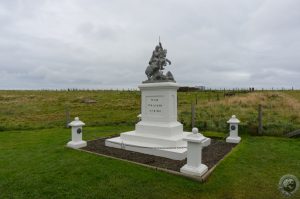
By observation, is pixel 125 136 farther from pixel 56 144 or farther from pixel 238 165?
pixel 238 165

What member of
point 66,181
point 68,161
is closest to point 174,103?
point 68,161

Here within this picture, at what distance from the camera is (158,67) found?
7.95 metres

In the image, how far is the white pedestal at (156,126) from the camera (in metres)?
7.12

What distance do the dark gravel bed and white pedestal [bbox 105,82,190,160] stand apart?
Answer: 1.01 feet

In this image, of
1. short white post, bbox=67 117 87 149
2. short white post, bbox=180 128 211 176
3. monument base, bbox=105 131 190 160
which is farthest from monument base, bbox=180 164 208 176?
short white post, bbox=67 117 87 149

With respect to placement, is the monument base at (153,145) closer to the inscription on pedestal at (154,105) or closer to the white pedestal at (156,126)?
the white pedestal at (156,126)

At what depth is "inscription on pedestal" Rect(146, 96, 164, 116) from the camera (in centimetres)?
775

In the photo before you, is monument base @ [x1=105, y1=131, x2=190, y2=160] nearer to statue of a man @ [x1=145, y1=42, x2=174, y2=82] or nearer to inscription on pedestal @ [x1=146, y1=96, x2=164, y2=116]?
inscription on pedestal @ [x1=146, y1=96, x2=164, y2=116]

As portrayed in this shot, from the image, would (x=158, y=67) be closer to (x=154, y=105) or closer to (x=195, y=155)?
(x=154, y=105)

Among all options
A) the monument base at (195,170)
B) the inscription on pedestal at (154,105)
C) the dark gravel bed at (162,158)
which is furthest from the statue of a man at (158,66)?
the monument base at (195,170)

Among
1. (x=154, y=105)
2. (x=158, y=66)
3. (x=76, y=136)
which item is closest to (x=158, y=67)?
(x=158, y=66)

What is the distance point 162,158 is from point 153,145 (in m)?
0.85

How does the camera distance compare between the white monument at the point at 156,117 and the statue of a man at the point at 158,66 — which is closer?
the white monument at the point at 156,117

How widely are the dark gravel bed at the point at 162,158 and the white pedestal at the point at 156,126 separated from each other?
31cm
